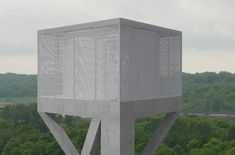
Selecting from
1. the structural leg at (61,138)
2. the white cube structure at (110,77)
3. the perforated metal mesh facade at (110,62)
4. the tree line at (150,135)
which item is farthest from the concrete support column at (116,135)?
the tree line at (150,135)

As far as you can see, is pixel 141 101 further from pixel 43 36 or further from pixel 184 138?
pixel 184 138

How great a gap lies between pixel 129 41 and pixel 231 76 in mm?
154479

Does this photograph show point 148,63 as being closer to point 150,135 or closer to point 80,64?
point 80,64

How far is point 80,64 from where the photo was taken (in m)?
18.0

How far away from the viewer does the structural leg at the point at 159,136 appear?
822 inches

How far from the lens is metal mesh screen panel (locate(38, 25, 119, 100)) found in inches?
653

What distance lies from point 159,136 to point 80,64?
272 inches

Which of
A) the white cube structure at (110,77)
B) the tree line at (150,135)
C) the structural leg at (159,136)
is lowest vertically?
the tree line at (150,135)

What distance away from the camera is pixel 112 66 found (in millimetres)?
16484

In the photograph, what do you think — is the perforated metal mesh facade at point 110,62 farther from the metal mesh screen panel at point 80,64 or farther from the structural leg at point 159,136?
the structural leg at point 159,136

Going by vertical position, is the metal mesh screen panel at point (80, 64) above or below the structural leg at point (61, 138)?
above

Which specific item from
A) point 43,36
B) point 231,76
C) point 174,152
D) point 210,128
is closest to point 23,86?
point 231,76

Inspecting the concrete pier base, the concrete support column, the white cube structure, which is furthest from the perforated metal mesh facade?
the concrete support column

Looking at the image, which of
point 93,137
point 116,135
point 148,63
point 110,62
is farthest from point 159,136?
point 110,62
